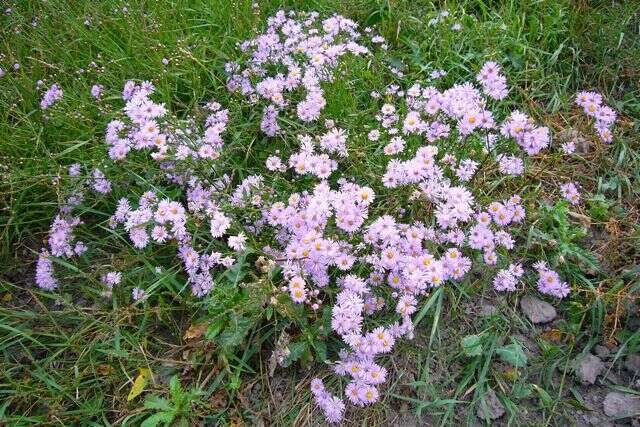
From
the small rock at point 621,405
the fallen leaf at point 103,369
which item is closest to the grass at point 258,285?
the fallen leaf at point 103,369

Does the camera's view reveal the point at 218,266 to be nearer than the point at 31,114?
Yes

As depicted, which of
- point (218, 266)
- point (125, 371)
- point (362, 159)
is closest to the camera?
point (125, 371)

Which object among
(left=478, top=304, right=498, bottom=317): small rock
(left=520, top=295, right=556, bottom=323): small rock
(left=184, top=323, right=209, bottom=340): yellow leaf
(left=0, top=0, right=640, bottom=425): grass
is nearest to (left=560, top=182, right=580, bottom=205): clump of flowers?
(left=0, top=0, right=640, bottom=425): grass

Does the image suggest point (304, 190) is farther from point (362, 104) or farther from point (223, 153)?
point (362, 104)

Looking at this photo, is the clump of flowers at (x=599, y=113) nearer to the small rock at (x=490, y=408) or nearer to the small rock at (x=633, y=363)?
the small rock at (x=633, y=363)

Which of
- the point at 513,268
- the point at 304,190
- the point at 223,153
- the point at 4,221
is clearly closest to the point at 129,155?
the point at 223,153

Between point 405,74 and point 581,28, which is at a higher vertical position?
point 581,28
